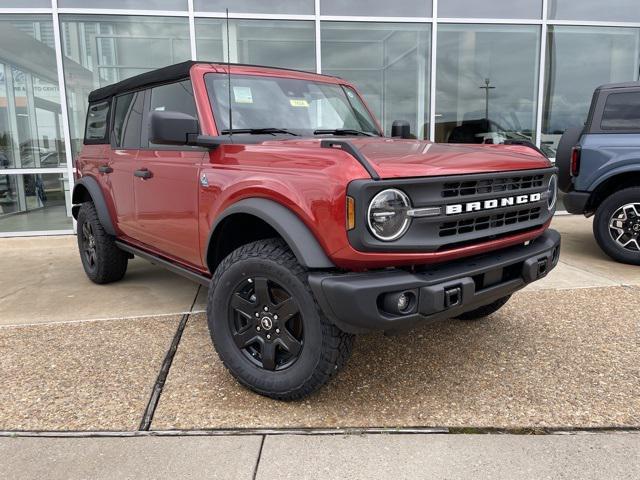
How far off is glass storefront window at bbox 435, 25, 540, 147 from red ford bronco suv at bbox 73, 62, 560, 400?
597cm

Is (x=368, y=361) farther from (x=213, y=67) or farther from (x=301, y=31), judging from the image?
(x=301, y=31)

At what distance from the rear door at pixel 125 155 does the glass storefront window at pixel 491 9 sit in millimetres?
6416

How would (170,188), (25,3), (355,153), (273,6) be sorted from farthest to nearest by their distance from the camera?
(273,6), (25,3), (170,188), (355,153)

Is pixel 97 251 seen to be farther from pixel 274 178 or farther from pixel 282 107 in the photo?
pixel 274 178

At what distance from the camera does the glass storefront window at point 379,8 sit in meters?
8.67

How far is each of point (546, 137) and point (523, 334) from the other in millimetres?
6959

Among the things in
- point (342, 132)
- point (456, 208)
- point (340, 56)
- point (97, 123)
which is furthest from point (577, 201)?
point (97, 123)

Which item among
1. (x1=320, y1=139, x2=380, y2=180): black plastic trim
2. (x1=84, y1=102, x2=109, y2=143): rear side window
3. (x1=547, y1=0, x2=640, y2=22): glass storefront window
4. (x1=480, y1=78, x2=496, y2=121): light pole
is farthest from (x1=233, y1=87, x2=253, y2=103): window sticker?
(x1=547, y1=0, x2=640, y2=22): glass storefront window

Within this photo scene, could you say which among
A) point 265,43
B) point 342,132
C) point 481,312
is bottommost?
point 481,312

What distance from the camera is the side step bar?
3.39 meters

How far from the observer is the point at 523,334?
368 cm

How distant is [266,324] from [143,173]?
69.9 inches

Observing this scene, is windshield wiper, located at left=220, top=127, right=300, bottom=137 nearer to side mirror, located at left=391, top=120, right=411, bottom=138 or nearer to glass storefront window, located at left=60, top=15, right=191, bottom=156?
side mirror, located at left=391, top=120, right=411, bottom=138

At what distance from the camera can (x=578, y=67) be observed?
381 inches
